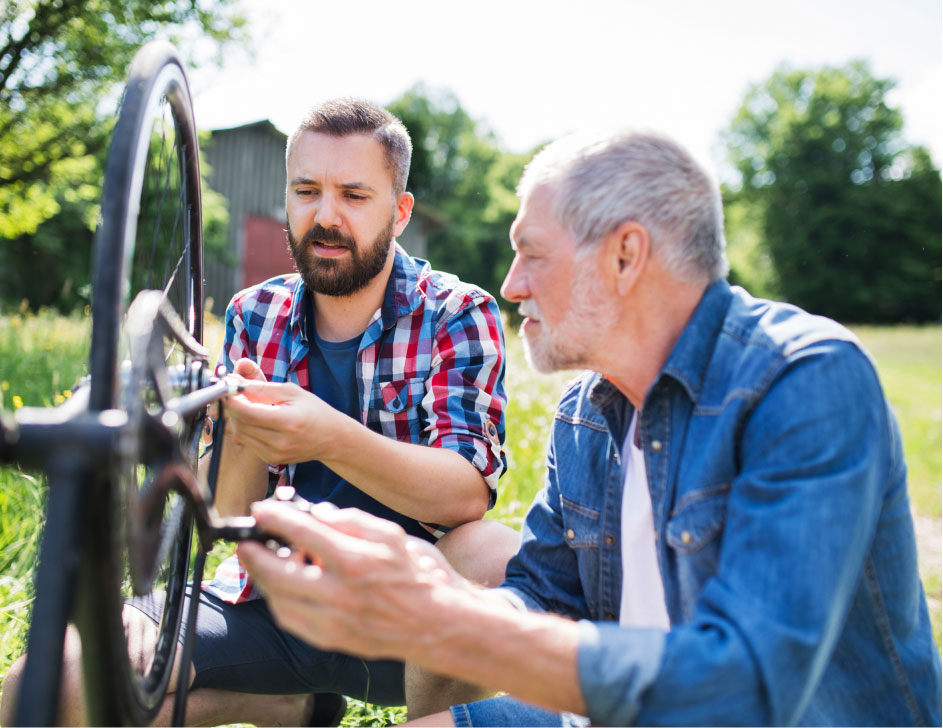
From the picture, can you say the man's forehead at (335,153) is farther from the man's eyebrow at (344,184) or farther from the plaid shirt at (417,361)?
the plaid shirt at (417,361)

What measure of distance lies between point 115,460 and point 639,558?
1.15 m

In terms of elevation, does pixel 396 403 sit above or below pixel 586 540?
above

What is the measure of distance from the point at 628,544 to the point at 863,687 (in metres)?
0.52

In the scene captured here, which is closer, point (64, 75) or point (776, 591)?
point (776, 591)

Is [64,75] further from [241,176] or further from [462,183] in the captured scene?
[462,183]

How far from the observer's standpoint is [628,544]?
176 cm

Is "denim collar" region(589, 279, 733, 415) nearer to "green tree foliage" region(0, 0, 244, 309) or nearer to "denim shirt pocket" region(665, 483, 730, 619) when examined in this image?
"denim shirt pocket" region(665, 483, 730, 619)

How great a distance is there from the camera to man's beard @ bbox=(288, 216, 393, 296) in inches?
99.3

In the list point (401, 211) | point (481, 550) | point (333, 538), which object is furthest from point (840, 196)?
point (333, 538)

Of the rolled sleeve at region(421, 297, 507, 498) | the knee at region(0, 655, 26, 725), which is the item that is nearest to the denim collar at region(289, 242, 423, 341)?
the rolled sleeve at region(421, 297, 507, 498)

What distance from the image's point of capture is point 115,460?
991mm

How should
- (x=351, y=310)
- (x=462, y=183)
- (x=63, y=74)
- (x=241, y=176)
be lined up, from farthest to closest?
(x=462, y=183) < (x=241, y=176) < (x=63, y=74) < (x=351, y=310)

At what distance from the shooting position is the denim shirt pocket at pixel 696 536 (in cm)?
146

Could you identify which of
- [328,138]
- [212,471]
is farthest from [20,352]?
[212,471]
